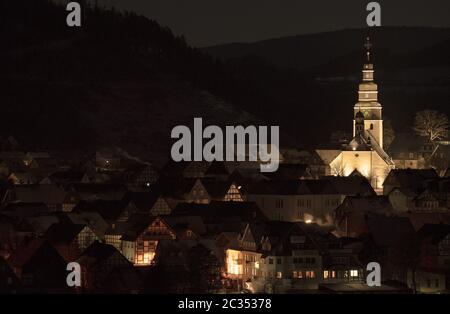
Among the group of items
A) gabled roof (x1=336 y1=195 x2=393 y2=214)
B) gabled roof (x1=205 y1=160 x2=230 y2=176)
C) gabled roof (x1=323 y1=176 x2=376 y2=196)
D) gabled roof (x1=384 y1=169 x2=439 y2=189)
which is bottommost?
gabled roof (x1=336 y1=195 x2=393 y2=214)

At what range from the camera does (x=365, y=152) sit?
114m

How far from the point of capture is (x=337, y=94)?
199875mm

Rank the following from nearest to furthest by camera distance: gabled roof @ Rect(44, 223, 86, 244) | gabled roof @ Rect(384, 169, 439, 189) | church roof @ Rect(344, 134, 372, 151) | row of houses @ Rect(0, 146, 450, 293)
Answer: row of houses @ Rect(0, 146, 450, 293) < gabled roof @ Rect(44, 223, 86, 244) < gabled roof @ Rect(384, 169, 439, 189) < church roof @ Rect(344, 134, 372, 151)

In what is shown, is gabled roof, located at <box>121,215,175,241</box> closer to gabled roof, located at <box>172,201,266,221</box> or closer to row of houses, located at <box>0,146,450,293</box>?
row of houses, located at <box>0,146,450,293</box>

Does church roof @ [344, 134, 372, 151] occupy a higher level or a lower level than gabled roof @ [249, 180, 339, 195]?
higher

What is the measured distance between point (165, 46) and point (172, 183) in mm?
76425

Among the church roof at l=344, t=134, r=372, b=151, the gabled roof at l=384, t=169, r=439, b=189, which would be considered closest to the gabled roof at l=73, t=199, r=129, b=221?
the gabled roof at l=384, t=169, r=439, b=189

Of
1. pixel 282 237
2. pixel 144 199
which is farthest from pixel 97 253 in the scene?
pixel 144 199

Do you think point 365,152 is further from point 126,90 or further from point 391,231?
point 126,90

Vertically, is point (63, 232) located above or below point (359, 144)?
below

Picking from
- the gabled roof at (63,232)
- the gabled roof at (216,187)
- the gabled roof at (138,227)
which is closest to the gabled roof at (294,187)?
the gabled roof at (216,187)

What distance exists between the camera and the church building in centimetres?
11238
